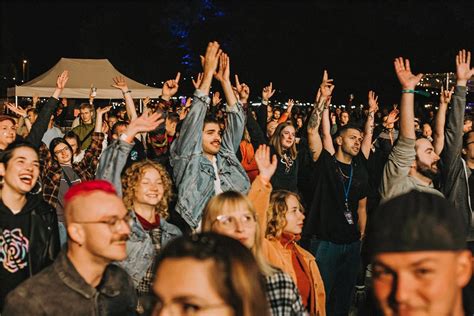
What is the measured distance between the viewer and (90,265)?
355cm

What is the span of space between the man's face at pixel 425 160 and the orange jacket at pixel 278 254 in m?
1.54

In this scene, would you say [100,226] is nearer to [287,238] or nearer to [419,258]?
[419,258]

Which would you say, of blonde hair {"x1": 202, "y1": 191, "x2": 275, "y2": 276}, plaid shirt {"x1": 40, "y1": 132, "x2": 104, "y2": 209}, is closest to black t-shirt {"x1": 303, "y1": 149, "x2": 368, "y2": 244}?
plaid shirt {"x1": 40, "y1": 132, "x2": 104, "y2": 209}

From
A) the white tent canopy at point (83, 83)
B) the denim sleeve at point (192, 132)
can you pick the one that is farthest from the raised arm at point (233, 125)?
the white tent canopy at point (83, 83)

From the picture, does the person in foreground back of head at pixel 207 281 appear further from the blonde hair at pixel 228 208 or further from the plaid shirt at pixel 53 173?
the plaid shirt at pixel 53 173

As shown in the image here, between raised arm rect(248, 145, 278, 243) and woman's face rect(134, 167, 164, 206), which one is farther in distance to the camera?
woman's face rect(134, 167, 164, 206)

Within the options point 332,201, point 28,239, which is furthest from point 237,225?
point 332,201

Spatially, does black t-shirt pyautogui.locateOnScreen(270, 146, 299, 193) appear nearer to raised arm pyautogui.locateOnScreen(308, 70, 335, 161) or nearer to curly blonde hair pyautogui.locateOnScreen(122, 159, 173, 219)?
raised arm pyautogui.locateOnScreen(308, 70, 335, 161)

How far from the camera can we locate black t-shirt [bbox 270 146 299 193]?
7.93 metres

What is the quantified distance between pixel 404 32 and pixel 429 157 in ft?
94.0

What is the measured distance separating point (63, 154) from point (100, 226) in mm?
4916

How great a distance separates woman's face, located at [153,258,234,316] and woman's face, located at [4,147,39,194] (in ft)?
9.99

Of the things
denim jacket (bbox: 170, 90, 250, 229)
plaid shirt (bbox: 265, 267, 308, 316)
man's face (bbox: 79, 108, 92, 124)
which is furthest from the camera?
man's face (bbox: 79, 108, 92, 124)

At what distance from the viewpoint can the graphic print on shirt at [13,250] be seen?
4.58 meters
